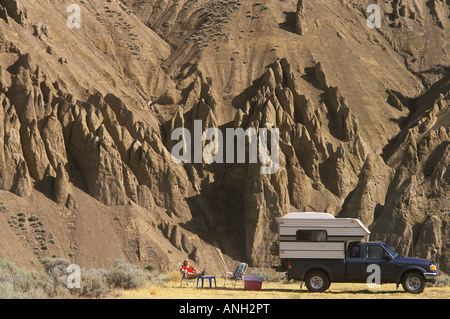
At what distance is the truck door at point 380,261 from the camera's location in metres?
25.5

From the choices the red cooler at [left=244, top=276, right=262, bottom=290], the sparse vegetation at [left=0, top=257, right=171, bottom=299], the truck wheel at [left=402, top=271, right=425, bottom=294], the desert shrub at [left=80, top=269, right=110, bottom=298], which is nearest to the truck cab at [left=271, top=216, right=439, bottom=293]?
the truck wheel at [left=402, top=271, right=425, bottom=294]

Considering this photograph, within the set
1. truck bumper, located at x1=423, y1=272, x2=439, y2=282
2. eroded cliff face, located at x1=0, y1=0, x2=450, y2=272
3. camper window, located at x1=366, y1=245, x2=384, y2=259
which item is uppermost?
camper window, located at x1=366, y1=245, x2=384, y2=259

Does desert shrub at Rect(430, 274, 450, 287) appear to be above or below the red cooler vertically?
below

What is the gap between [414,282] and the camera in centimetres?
2558

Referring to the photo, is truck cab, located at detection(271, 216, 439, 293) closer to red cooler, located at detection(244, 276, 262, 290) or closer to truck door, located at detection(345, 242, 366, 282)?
truck door, located at detection(345, 242, 366, 282)

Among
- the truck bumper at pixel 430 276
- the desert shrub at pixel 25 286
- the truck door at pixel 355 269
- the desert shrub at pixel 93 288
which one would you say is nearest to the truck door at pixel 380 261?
the truck door at pixel 355 269

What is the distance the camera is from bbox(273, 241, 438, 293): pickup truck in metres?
25.4

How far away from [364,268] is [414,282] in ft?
6.17

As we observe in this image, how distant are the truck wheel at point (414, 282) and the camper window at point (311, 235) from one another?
3267mm

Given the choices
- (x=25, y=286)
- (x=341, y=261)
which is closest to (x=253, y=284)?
(x=341, y=261)

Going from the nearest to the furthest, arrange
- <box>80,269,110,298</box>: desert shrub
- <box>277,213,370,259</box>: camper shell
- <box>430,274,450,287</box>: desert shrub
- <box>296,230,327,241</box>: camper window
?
<box>80,269,110,298</box>: desert shrub
<box>277,213,370,259</box>: camper shell
<box>296,230,327,241</box>: camper window
<box>430,274,450,287</box>: desert shrub

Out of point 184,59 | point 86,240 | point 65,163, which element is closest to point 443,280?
point 86,240

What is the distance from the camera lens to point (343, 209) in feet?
186
